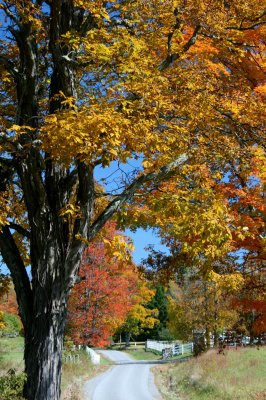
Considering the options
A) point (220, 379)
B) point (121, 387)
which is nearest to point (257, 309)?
point (220, 379)

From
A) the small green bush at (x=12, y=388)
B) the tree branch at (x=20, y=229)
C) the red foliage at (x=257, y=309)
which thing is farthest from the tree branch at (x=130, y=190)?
the red foliage at (x=257, y=309)

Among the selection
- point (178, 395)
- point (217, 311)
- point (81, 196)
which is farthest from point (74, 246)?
point (217, 311)

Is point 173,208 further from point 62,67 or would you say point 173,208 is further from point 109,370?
point 109,370

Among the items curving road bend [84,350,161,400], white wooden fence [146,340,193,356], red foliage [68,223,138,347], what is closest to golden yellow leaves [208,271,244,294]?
curving road bend [84,350,161,400]

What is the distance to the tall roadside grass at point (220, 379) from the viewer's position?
65.2 feet

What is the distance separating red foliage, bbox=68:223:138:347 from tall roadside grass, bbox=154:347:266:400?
15.7 feet

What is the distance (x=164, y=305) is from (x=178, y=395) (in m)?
51.7

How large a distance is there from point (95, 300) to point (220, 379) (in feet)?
30.2

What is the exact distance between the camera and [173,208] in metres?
8.43

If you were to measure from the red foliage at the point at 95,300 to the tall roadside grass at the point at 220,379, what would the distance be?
478 centimetres

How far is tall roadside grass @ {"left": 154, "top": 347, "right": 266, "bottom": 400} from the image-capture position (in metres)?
19.9

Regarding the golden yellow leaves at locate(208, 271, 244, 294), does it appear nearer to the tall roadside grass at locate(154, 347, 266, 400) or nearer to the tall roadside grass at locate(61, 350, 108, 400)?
the tall roadside grass at locate(154, 347, 266, 400)

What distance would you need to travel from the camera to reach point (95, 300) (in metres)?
28.8

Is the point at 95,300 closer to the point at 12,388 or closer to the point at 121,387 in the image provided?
the point at 121,387
